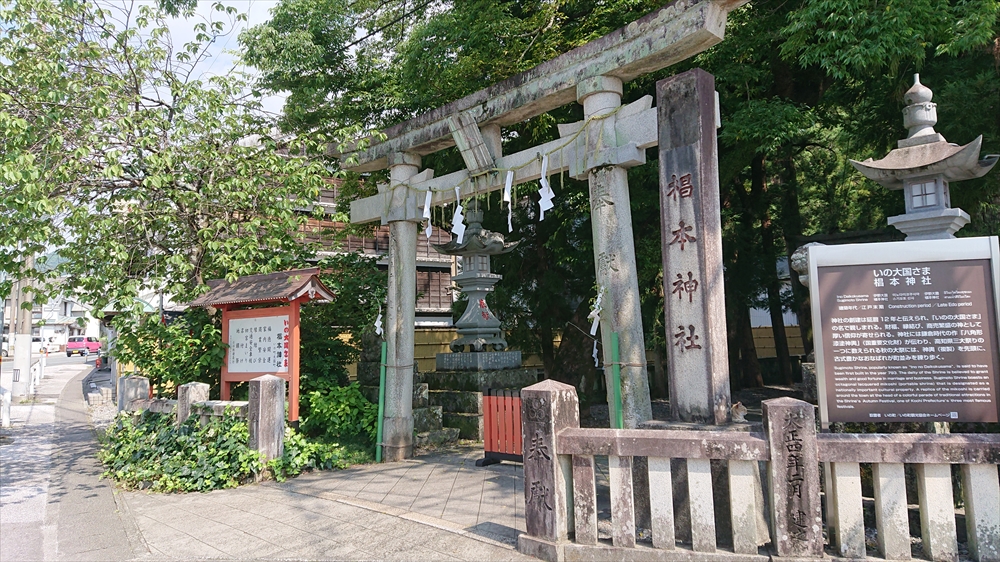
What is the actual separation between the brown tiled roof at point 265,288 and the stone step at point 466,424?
2.99 meters

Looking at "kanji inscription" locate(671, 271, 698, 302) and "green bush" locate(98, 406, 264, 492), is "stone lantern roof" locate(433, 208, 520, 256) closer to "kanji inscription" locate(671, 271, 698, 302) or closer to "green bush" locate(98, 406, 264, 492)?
"green bush" locate(98, 406, 264, 492)

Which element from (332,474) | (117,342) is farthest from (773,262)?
(117,342)

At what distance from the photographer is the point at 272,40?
1264cm

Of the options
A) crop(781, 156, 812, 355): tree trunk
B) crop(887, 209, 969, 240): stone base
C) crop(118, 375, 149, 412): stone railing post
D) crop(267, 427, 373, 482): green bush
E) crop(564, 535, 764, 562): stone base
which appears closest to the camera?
crop(564, 535, 764, 562): stone base

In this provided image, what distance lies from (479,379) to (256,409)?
3.72 meters

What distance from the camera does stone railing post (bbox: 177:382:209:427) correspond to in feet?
29.7

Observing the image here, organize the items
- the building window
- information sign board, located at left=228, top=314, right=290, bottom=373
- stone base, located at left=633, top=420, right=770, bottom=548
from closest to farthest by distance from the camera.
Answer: stone base, located at left=633, top=420, right=770, bottom=548 < the building window < information sign board, located at left=228, top=314, right=290, bottom=373

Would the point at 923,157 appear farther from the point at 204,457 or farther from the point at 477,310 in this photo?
the point at 204,457

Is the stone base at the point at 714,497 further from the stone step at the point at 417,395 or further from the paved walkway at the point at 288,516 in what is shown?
the stone step at the point at 417,395

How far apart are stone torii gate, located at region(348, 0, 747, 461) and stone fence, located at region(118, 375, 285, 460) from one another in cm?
156

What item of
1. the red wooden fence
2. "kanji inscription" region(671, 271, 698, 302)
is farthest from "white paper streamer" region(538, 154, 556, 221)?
the red wooden fence

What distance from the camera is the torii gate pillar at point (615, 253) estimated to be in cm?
637

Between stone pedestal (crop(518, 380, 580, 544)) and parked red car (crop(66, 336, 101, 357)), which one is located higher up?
parked red car (crop(66, 336, 101, 357))

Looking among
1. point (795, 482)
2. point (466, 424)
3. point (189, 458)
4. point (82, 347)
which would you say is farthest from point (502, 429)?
point (82, 347)
